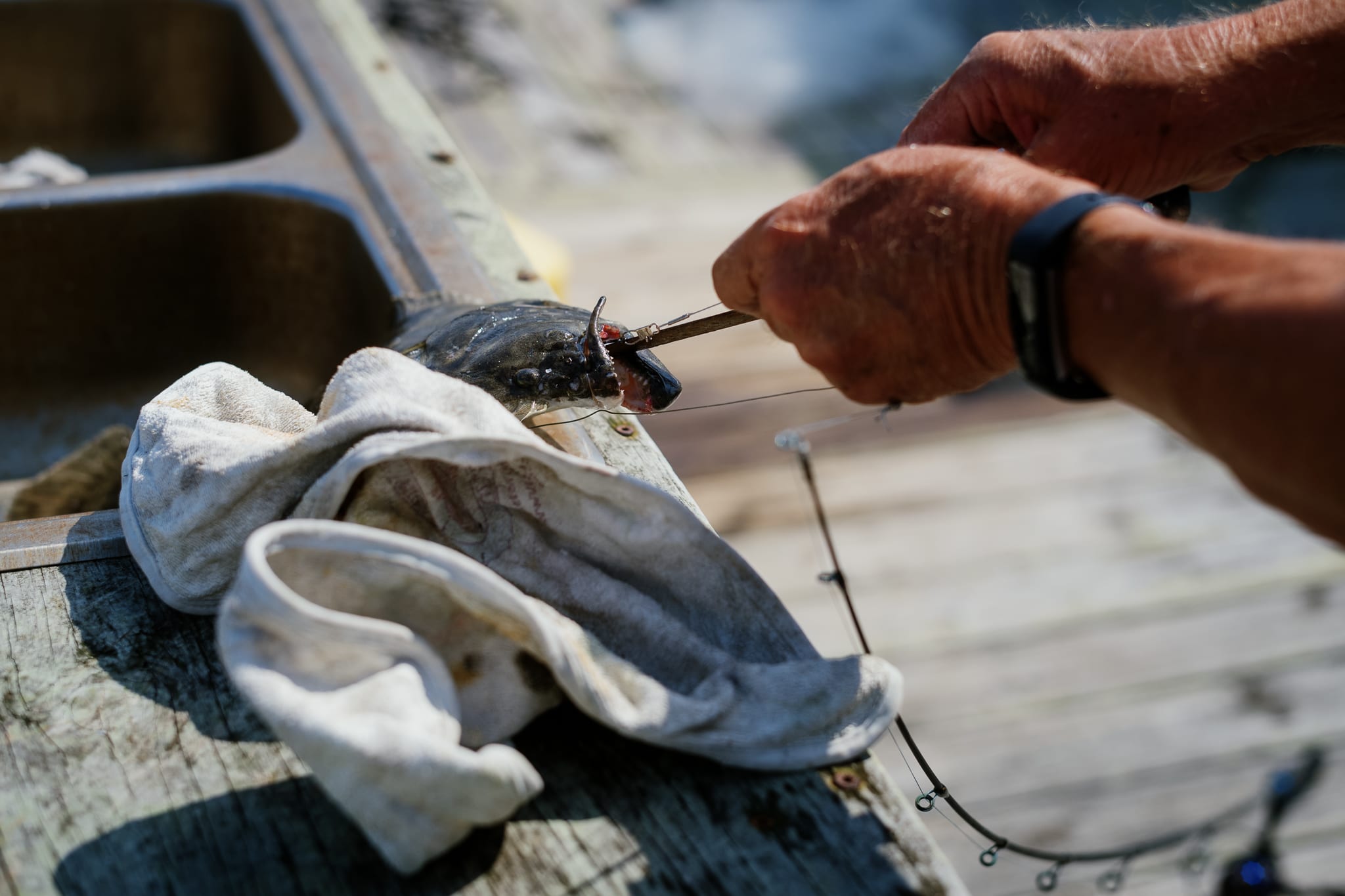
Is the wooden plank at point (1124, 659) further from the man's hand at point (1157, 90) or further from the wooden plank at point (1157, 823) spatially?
the man's hand at point (1157, 90)

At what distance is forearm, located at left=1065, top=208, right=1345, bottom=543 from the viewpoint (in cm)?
77

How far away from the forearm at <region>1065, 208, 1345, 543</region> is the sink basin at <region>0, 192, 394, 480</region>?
42.8 inches

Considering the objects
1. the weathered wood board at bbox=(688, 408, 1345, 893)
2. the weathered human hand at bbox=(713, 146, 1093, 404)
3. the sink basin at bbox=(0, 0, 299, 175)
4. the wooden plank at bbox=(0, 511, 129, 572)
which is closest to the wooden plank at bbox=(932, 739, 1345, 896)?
the weathered wood board at bbox=(688, 408, 1345, 893)

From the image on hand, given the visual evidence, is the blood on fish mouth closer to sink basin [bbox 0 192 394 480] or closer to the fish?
the fish

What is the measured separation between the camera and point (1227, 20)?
1334mm

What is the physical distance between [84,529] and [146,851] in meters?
0.41

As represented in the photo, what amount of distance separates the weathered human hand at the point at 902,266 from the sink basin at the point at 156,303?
2.57 ft

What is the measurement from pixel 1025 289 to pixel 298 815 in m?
0.71

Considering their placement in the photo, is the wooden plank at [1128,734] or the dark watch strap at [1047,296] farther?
the wooden plank at [1128,734]

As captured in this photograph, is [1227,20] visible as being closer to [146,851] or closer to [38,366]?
[146,851]

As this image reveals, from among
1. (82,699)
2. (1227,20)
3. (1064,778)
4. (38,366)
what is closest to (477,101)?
(38,366)

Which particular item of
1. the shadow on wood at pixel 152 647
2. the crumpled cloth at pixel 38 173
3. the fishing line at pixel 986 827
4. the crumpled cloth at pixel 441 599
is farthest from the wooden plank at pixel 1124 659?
the crumpled cloth at pixel 38 173

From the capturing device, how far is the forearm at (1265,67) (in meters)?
1.29

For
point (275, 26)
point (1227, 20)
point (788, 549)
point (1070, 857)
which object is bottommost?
point (788, 549)
